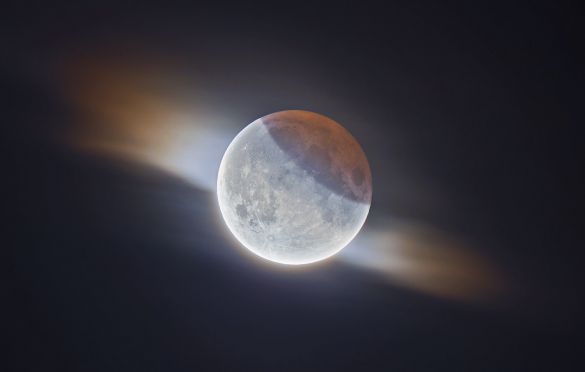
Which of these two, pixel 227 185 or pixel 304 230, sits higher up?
pixel 227 185

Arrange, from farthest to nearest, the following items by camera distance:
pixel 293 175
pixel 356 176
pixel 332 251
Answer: pixel 332 251, pixel 356 176, pixel 293 175

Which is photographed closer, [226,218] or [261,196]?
[261,196]

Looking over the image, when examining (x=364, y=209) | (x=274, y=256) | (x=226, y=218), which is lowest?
(x=274, y=256)

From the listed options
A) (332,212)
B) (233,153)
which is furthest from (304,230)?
(233,153)

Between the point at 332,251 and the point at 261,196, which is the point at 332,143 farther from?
the point at 332,251

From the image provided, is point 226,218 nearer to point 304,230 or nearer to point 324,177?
point 304,230

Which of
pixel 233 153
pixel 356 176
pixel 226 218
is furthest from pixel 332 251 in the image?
pixel 233 153

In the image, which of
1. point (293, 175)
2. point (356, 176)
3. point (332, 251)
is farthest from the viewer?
point (332, 251)
